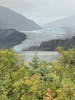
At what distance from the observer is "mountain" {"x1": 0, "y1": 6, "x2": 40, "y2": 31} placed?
280 inches

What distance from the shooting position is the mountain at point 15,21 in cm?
710

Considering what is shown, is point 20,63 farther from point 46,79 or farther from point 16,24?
point 16,24

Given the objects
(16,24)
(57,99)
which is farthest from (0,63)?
(16,24)

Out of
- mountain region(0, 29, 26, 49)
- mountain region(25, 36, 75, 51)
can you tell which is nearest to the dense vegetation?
mountain region(25, 36, 75, 51)

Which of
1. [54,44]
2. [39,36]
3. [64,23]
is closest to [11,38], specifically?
[39,36]

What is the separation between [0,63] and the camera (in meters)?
3.77

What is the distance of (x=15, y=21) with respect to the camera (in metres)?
7.23

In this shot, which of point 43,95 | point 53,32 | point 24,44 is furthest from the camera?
point 53,32

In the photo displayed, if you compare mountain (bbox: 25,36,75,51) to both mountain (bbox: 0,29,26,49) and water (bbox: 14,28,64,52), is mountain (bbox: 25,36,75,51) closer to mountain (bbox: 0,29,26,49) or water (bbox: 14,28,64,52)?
water (bbox: 14,28,64,52)

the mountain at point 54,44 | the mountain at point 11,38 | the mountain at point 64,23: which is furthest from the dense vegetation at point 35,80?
the mountain at point 64,23

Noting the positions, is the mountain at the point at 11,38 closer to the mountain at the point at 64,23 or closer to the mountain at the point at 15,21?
the mountain at the point at 15,21

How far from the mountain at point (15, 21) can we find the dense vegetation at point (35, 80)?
315 cm

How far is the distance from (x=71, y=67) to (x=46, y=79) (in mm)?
675

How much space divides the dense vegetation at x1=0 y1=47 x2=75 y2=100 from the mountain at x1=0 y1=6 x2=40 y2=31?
3151 millimetres
